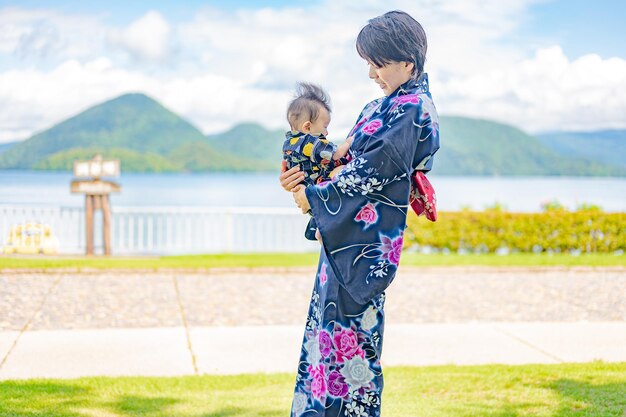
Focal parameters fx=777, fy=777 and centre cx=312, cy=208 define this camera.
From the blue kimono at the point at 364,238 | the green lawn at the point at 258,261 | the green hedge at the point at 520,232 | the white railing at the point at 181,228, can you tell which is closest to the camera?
the blue kimono at the point at 364,238

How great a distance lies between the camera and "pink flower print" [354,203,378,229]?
257 cm

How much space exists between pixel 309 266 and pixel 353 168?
27.6 feet

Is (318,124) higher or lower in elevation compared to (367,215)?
higher

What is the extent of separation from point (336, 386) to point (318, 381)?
0.24ft

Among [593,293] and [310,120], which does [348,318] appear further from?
[593,293]

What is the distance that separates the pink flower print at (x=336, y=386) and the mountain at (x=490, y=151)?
81.2 metres

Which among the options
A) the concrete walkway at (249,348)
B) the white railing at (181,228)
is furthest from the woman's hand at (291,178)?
the white railing at (181,228)

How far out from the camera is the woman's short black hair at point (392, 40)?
100 inches

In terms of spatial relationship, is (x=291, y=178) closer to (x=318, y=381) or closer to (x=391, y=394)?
(x=318, y=381)

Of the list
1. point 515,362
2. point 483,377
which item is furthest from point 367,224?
point 515,362

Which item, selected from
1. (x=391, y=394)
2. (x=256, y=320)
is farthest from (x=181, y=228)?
(x=391, y=394)

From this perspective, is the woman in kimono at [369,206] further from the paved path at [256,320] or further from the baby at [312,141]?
the paved path at [256,320]

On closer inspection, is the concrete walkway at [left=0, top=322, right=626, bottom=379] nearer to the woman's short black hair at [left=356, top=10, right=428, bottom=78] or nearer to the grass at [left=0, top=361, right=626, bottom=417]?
the grass at [left=0, top=361, right=626, bottom=417]

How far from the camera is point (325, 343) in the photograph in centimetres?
271
